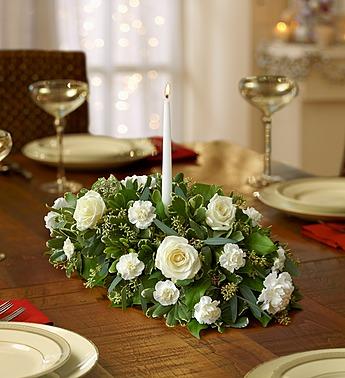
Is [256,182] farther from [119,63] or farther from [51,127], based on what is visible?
[119,63]

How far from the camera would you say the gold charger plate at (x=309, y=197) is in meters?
1.87

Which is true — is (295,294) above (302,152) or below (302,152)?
above

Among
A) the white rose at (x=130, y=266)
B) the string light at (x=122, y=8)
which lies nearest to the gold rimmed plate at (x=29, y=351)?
the white rose at (x=130, y=266)

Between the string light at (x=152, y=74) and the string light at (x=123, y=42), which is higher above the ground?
the string light at (x=123, y=42)

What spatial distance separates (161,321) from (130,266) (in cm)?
9

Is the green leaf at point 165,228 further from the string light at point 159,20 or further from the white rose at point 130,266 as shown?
the string light at point 159,20

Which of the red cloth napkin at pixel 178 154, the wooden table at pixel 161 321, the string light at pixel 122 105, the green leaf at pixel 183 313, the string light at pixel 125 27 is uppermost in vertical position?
the green leaf at pixel 183 313

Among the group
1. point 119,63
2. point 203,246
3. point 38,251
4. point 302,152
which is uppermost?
point 203,246

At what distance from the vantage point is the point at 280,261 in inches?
52.9

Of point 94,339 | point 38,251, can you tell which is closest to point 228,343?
point 94,339

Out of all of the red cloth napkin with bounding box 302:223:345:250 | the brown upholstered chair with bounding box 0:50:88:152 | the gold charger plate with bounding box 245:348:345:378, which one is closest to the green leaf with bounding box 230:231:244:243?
the gold charger plate with bounding box 245:348:345:378

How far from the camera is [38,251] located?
1727 mm

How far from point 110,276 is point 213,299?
0.19 m

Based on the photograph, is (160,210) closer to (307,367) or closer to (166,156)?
(166,156)
